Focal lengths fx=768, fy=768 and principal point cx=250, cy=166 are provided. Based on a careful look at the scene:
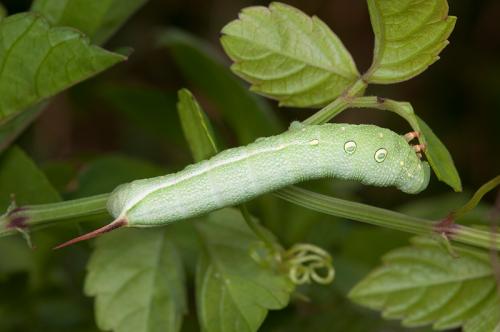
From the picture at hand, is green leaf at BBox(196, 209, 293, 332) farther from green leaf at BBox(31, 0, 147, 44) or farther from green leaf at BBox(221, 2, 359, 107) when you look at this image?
green leaf at BBox(31, 0, 147, 44)

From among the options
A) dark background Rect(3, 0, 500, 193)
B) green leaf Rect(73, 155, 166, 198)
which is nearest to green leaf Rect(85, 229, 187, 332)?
green leaf Rect(73, 155, 166, 198)

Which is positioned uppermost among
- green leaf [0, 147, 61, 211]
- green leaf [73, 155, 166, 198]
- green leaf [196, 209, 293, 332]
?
green leaf [0, 147, 61, 211]

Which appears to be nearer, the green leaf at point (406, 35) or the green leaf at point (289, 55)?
the green leaf at point (406, 35)

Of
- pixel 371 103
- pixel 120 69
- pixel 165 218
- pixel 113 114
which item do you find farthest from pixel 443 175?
pixel 113 114

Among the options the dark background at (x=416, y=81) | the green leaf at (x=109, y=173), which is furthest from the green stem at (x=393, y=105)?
the dark background at (x=416, y=81)

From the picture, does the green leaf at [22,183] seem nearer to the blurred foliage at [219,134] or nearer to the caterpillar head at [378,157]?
the blurred foliage at [219,134]

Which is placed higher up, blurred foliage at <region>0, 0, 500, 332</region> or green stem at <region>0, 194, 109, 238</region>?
green stem at <region>0, 194, 109, 238</region>

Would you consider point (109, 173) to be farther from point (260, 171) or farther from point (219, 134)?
point (260, 171)
